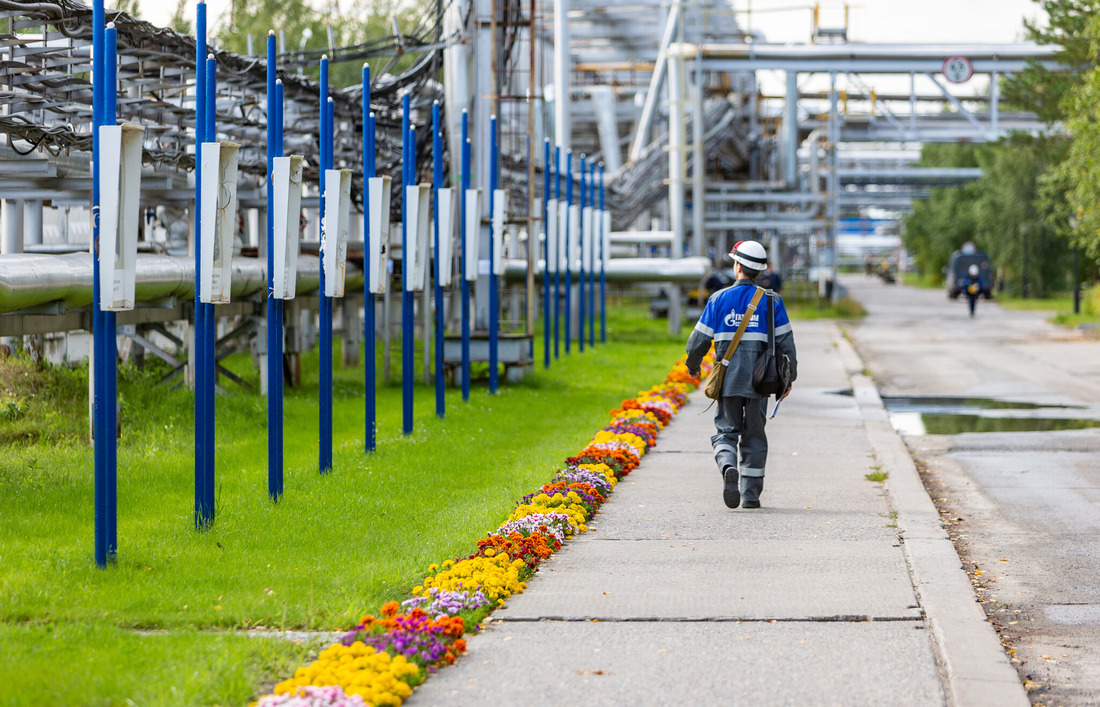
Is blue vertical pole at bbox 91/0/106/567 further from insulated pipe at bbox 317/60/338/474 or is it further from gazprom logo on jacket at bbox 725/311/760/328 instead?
gazprom logo on jacket at bbox 725/311/760/328

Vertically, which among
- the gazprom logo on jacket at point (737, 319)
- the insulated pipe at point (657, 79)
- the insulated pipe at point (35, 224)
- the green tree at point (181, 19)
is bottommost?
the gazprom logo on jacket at point (737, 319)

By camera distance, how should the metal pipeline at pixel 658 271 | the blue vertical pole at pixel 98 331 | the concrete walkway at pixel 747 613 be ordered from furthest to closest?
1. the metal pipeline at pixel 658 271
2. the blue vertical pole at pixel 98 331
3. the concrete walkway at pixel 747 613

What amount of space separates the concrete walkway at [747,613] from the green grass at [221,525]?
2.39 feet

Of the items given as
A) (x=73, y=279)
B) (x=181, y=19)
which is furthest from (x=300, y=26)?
(x=73, y=279)

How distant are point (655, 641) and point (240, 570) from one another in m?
2.21

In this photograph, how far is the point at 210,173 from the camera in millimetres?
7895

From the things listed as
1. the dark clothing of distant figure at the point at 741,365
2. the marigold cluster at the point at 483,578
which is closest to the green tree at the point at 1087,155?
the dark clothing of distant figure at the point at 741,365

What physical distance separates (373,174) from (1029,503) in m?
5.83

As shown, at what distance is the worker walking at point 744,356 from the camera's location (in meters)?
9.19

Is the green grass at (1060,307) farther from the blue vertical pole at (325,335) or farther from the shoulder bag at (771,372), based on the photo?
the blue vertical pole at (325,335)

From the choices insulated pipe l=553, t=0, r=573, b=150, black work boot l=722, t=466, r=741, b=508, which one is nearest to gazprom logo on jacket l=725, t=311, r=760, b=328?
black work boot l=722, t=466, r=741, b=508

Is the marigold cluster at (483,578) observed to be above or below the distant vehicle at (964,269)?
below

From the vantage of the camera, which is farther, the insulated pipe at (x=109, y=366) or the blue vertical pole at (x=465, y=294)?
the blue vertical pole at (x=465, y=294)

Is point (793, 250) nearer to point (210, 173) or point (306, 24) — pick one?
point (306, 24)
